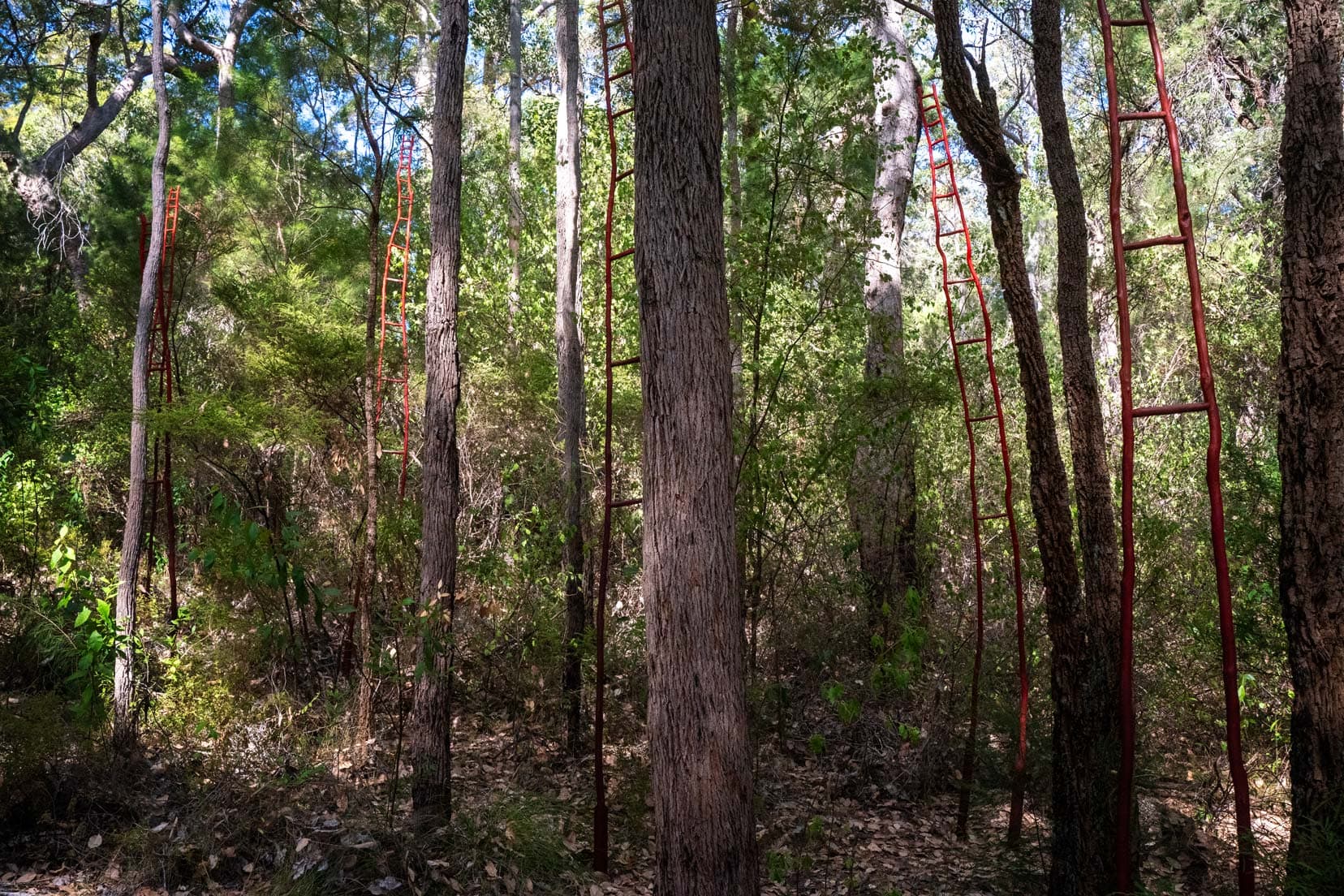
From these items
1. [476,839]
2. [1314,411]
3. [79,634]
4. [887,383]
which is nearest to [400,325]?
[79,634]

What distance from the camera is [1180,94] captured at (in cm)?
1093

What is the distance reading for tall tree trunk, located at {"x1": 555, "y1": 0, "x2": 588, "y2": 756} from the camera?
7371mm

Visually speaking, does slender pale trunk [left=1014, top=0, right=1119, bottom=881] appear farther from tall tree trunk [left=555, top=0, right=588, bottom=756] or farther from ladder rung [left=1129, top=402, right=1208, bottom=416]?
tall tree trunk [left=555, top=0, right=588, bottom=756]

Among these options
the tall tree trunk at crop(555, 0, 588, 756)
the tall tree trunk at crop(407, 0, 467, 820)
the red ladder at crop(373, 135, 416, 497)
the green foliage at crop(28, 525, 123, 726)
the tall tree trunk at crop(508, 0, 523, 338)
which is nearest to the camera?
the tall tree trunk at crop(407, 0, 467, 820)

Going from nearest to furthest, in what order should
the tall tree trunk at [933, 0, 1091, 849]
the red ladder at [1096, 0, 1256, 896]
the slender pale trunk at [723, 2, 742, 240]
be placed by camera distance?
1. the red ladder at [1096, 0, 1256, 896]
2. the tall tree trunk at [933, 0, 1091, 849]
3. the slender pale trunk at [723, 2, 742, 240]

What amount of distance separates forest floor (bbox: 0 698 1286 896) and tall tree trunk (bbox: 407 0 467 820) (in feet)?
0.90

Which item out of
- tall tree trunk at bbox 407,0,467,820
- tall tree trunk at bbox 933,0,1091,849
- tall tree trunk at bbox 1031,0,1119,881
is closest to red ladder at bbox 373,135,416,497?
tall tree trunk at bbox 407,0,467,820

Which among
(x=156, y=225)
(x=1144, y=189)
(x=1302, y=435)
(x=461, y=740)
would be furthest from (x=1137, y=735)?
(x=1144, y=189)

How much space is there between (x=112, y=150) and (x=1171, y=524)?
47.0ft

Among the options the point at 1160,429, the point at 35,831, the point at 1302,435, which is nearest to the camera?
the point at 1302,435

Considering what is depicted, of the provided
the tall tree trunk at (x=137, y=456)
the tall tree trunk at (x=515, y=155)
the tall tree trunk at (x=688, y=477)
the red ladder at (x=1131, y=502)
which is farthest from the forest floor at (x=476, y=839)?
the tall tree trunk at (x=515, y=155)

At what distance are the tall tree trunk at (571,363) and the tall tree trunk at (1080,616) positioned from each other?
3.49 metres

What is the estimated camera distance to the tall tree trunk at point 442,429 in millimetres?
5566

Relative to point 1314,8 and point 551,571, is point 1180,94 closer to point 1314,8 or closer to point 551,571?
point 1314,8
